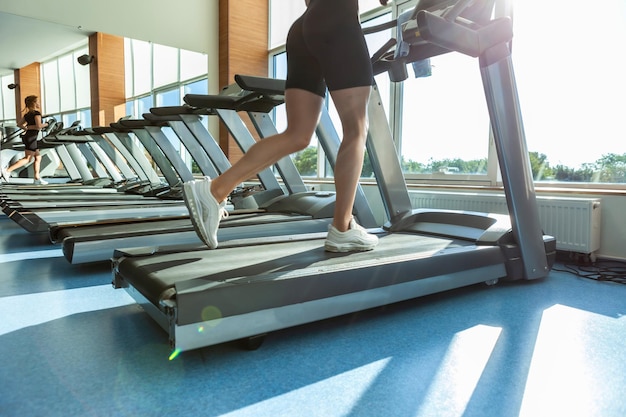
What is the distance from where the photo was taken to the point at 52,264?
8.09 feet

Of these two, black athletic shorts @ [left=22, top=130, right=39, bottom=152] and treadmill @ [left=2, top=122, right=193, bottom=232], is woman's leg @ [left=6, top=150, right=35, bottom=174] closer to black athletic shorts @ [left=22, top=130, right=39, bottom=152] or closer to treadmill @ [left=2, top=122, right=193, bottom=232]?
black athletic shorts @ [left=22, top=130, right=39, bottom=152]

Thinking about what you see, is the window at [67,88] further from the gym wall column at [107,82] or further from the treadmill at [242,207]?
the treadmill at [242,207]

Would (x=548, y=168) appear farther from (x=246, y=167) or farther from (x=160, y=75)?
(x=160, y=75)

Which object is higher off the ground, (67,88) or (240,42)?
(240,42)

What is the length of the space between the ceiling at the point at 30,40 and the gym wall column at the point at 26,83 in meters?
0.10

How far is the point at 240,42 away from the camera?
262 inches

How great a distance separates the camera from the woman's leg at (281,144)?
1.57 m

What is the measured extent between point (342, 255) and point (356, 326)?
11.5 inches

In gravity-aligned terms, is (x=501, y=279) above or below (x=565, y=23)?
below

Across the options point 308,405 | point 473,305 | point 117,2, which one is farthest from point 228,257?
point 117,2

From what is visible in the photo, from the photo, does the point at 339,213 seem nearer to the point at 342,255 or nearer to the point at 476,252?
the point at 342,255

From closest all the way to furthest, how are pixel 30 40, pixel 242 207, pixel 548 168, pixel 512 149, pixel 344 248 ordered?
pixel 344 248 < pixel 512 149 < pixel 548 168 < pixel 242 207 < pixel 30 40

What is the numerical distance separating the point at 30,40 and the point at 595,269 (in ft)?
22.9

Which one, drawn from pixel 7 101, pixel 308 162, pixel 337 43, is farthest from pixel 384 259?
pixel 7 101
